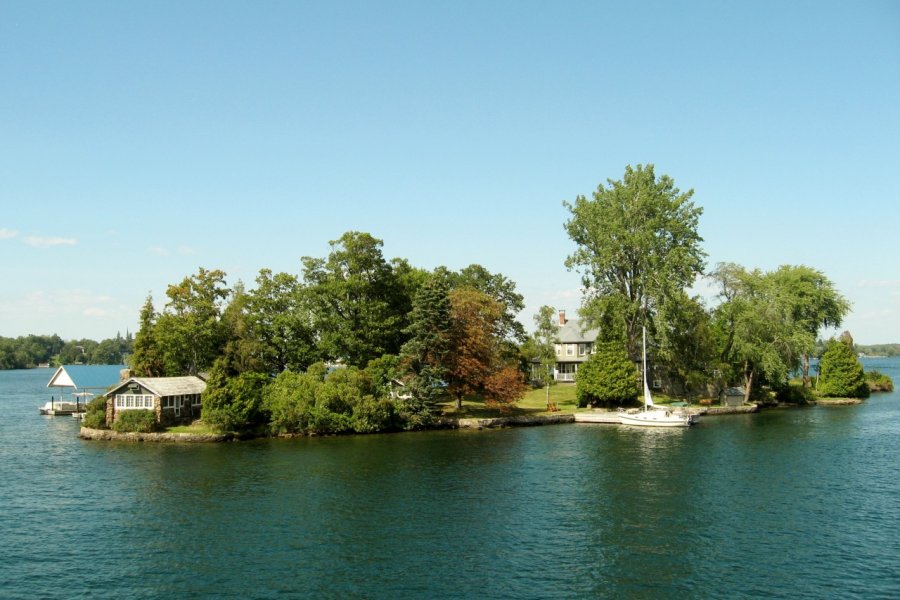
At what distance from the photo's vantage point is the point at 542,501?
39906 mm

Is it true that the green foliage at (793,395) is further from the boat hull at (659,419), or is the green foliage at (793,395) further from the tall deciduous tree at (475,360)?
the tall deciduous tree at (475,360)

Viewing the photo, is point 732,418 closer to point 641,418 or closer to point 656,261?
point 641,418

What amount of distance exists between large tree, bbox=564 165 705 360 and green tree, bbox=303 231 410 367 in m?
24.0

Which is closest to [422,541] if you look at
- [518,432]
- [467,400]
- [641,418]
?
[518,432]

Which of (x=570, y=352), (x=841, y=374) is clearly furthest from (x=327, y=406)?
(x=841, y=374)

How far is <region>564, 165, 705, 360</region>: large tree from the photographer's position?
8100 cm

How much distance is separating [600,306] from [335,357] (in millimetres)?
32359

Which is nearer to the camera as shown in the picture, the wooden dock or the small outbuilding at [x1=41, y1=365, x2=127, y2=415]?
the wooden dock

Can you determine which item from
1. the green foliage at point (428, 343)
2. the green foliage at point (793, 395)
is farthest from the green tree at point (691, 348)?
the green foliage at point (428, 343)

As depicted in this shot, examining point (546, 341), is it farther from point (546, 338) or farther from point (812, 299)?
point (812, 299)

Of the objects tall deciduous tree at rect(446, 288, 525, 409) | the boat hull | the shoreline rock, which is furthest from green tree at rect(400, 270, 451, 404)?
the boat hull

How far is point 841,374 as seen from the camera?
9794 cm

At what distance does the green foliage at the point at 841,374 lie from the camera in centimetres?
9725

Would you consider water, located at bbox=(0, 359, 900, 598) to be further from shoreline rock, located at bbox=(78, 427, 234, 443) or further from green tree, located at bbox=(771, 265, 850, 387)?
green tree, located at bbox=(771, 265, 850, 387)
